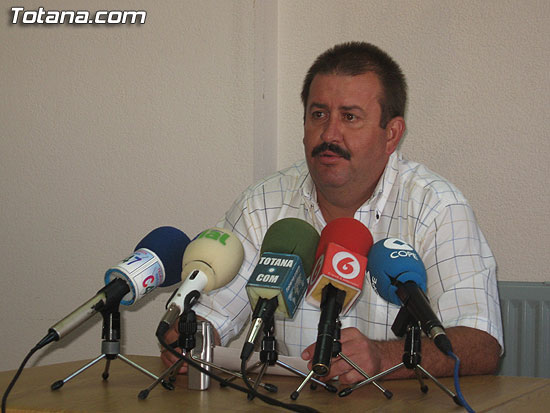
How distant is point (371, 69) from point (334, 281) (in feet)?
4.27

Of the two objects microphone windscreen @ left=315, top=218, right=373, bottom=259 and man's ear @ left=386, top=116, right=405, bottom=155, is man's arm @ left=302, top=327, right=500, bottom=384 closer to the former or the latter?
microphone windscreen @ left=315, top=218, right=373, bottom=259

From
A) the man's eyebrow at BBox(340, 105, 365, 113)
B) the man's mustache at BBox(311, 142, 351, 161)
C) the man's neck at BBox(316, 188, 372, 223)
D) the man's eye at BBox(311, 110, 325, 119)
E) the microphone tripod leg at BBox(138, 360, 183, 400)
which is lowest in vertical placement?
the microphone tripod leg at BBox(138, 360, 183, 400)

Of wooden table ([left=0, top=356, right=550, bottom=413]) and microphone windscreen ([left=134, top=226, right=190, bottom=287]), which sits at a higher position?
microphone windscreen ([left=134, top=226, right=190, bottom=287])

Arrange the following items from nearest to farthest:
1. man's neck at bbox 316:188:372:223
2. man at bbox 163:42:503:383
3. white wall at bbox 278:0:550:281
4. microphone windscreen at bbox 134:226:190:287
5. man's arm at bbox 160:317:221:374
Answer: microphone windscreen at bbox 134:226:190:287 → man's arm at bbox 160:317:221:374 → man at bbox 163:42:503:383 → man's neck at bbox 316:188:372:223 → white wall at bbox 278:0:550:281

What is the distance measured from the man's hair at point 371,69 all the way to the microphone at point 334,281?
3.56 ft

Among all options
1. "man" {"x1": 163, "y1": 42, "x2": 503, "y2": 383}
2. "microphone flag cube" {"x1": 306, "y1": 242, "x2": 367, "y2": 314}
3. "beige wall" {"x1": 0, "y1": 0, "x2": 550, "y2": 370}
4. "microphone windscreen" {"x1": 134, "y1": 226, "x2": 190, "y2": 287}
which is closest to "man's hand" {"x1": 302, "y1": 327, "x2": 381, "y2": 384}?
"microphone flag cube" {"x1": 306, "y1": 242, "x2": 367, "y2": 314}

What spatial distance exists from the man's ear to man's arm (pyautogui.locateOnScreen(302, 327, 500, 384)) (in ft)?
2.81

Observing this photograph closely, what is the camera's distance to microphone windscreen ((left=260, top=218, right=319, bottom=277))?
1.40 m

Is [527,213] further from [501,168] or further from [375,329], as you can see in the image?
[375,329]

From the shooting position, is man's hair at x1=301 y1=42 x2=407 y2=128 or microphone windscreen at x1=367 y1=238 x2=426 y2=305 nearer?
microphone windscreen at x1=367 y1=238 x2=426 y2=305

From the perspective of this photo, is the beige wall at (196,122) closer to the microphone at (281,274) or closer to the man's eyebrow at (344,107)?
the man's eyebrow at (344,107)

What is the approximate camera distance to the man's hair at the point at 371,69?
238cm

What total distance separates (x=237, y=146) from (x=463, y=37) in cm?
105

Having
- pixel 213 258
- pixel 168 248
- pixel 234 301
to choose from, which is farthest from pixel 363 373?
pixel 234 301
